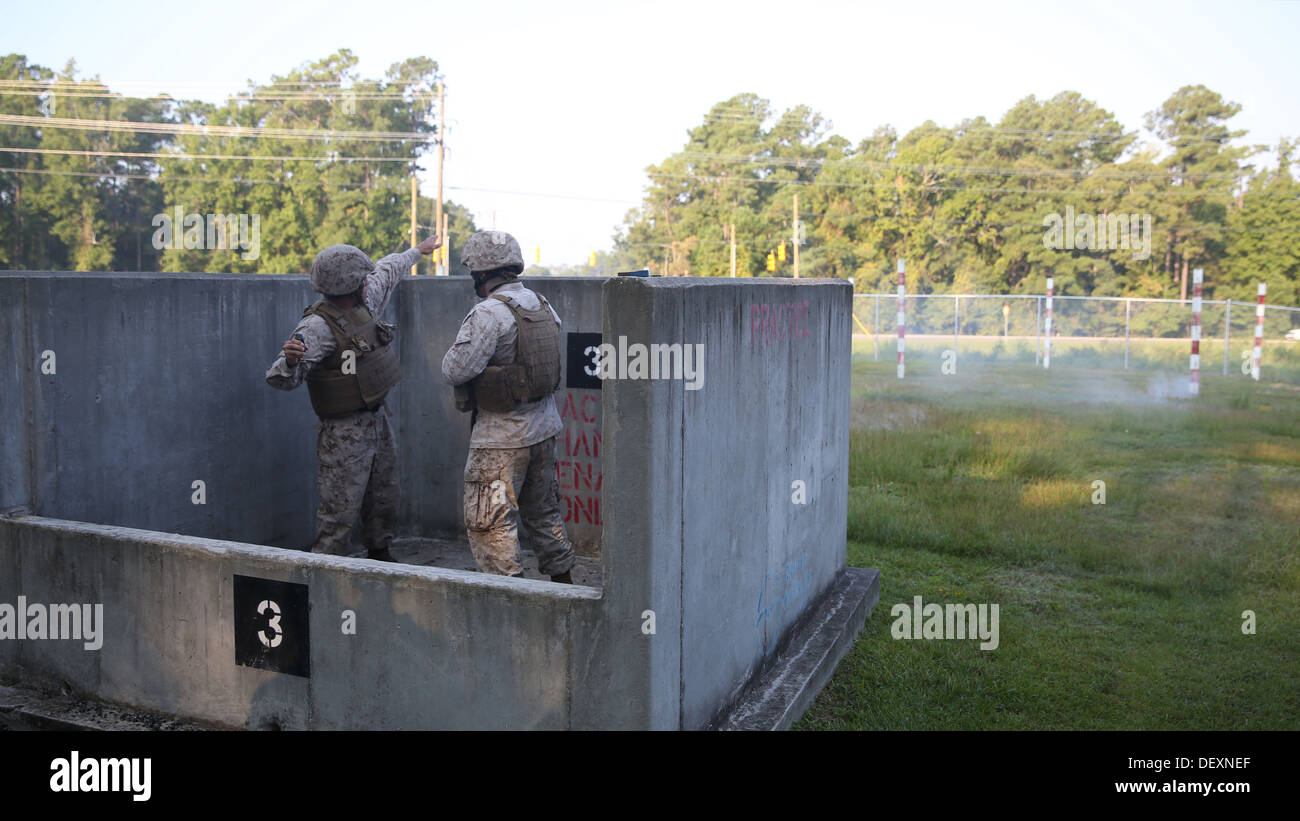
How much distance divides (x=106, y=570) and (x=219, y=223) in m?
46.6

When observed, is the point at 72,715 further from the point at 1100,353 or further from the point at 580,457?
the point at 1100,353

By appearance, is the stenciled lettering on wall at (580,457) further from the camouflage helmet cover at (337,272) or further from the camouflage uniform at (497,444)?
the camouflage helmet cover at (337,272)

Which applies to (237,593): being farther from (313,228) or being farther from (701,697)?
(313,228)

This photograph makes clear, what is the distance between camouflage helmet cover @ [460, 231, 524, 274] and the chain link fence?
18.1 meters

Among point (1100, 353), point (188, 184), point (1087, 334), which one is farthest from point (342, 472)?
point (188, 184)

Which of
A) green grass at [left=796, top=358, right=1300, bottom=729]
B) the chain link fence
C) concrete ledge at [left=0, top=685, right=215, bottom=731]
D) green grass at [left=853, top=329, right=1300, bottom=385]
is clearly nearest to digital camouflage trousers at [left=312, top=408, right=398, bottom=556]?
concrete ledge at [left=0, top=685, right=215, bottom=731]

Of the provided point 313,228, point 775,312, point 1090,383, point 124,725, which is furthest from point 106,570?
point 313,228

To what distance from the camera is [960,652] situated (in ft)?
18.4

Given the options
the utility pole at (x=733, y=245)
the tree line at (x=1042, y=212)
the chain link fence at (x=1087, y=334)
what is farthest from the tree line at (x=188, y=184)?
the chain link fence at (x=1087, y=334)

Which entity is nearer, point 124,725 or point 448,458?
point 124,725

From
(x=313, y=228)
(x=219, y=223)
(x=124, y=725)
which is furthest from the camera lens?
(x=313, y=228)

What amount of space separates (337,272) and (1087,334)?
3133cm

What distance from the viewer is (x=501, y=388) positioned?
16.7 ft

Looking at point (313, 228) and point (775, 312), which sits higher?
point (313, 228)
